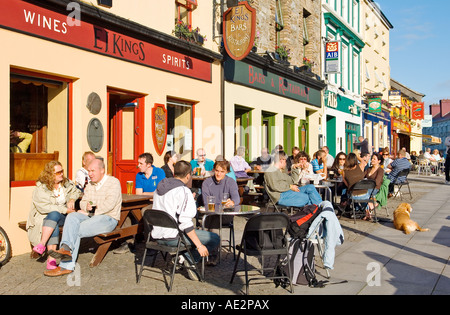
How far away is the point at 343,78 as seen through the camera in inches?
958

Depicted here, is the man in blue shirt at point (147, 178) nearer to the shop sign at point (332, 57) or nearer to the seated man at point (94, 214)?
the seated man at point (94, 214)

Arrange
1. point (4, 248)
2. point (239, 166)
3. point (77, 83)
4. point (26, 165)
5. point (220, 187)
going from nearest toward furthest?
1. point (4, 248)
2. point (220, 187)
3. point (26, 165)
4. point (77, 83)
5. point (239, 166)

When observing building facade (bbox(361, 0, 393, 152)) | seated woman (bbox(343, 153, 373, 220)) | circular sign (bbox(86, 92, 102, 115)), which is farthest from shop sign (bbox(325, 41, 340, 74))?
circular sign (bbox(86, 92, 102, 115))

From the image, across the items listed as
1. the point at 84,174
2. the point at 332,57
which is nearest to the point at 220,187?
the point at 84,174

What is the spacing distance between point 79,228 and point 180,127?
5.95 m

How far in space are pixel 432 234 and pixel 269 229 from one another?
491 cm

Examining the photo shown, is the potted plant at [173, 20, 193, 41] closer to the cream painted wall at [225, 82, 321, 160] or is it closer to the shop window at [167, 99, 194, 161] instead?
the shop window at [167, 99, 194, 161]

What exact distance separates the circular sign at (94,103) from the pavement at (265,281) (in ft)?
7.96

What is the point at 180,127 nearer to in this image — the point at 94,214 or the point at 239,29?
the point at 239,29

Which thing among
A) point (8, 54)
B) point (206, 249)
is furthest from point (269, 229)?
point (8, 54)

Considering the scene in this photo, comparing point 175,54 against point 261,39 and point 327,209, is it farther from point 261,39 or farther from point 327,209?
point 327,209

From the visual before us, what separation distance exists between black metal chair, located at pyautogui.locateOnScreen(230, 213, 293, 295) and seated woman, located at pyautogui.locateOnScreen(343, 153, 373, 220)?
5148mm

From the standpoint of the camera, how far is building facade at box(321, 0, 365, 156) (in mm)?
21422

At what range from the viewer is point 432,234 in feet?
27.9
